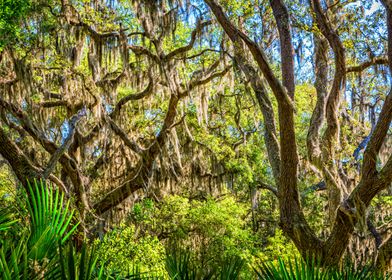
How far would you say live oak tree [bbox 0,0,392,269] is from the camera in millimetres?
6711

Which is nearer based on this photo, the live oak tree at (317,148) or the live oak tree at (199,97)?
the live oak tree at (317,148)

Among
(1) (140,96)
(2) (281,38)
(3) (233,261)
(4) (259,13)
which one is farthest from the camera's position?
(1) (140,96)

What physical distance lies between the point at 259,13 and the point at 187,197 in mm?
7099

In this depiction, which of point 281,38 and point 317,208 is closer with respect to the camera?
point 281,38

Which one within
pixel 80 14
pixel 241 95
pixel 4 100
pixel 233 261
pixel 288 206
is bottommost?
pixel 233 261

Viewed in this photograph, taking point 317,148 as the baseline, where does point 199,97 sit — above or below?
above

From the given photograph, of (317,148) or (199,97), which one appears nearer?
(317,148)

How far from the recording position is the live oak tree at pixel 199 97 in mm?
6711

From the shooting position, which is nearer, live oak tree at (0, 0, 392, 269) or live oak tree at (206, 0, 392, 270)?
live oak tree at (206, 0, 392, 270)

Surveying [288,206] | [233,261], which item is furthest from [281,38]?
[233,261]

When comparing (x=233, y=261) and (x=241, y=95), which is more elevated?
(x=241, y=95)

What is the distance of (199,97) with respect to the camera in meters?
9.98

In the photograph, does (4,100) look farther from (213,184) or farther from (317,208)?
(317,208)

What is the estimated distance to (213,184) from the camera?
41.3 feet
